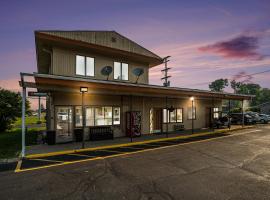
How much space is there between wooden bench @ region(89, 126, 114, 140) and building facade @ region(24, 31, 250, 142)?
346 mm

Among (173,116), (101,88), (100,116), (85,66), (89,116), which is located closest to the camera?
(101,88)

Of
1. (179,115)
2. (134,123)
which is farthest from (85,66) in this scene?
(179,115)

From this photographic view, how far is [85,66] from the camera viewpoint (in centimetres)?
1451

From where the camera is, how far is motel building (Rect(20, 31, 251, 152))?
12102 millimetres

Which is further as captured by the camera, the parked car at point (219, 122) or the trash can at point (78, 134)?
the parked car at point (219, 122)

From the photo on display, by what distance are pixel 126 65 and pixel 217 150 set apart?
11.0 m

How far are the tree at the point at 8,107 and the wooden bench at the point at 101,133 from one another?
15652mm

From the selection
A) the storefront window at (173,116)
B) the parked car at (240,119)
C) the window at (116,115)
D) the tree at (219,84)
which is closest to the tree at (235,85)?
the tree at (219,84)

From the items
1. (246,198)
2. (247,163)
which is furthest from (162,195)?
(247,163)

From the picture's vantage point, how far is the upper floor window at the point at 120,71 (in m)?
16.2

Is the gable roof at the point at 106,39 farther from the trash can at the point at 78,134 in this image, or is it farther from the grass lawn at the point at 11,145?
the grass lawn at the point at 11,145

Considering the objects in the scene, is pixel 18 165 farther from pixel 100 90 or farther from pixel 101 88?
pixel 100 90

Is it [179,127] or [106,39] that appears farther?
[179,127]

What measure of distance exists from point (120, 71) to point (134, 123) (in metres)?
5.28
